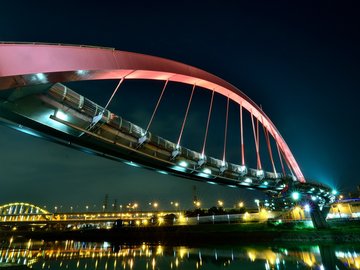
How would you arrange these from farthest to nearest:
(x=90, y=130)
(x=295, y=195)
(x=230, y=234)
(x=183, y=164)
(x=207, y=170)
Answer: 1. (x=295, y=195)
2. (x=230, y=234)
3. (x=207, y=170)
4. (x=183, y=164)
5. (x=90, y=130)

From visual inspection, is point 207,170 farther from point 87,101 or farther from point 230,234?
point 87,101

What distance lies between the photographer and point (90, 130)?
43.3ft

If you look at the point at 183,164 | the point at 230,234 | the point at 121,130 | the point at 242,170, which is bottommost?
the point at 230,234

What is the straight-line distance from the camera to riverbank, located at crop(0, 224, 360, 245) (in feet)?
72.0

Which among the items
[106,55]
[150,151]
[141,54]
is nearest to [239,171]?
[150,151]

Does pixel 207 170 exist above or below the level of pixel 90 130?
above

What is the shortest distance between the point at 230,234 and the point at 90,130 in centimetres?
2010

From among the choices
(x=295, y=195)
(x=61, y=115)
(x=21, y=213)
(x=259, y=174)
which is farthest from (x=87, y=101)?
(x=21, y=213)

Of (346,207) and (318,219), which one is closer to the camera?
(318,219)

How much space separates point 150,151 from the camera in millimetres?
17688

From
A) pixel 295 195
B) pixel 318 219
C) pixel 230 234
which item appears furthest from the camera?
pixel 295 195

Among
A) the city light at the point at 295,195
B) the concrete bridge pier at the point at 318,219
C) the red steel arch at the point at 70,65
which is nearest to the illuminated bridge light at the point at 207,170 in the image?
the red steel arch at the point at 70,65

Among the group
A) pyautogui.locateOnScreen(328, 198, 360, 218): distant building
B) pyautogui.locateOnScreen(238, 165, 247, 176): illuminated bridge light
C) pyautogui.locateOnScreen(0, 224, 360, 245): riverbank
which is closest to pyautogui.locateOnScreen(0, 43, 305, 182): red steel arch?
pyautogui.locateOnScreen(238, 165, 247, 176): illuminated bridge light

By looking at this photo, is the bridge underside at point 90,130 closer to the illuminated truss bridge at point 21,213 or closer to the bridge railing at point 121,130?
the bridge railing at point 121,130
